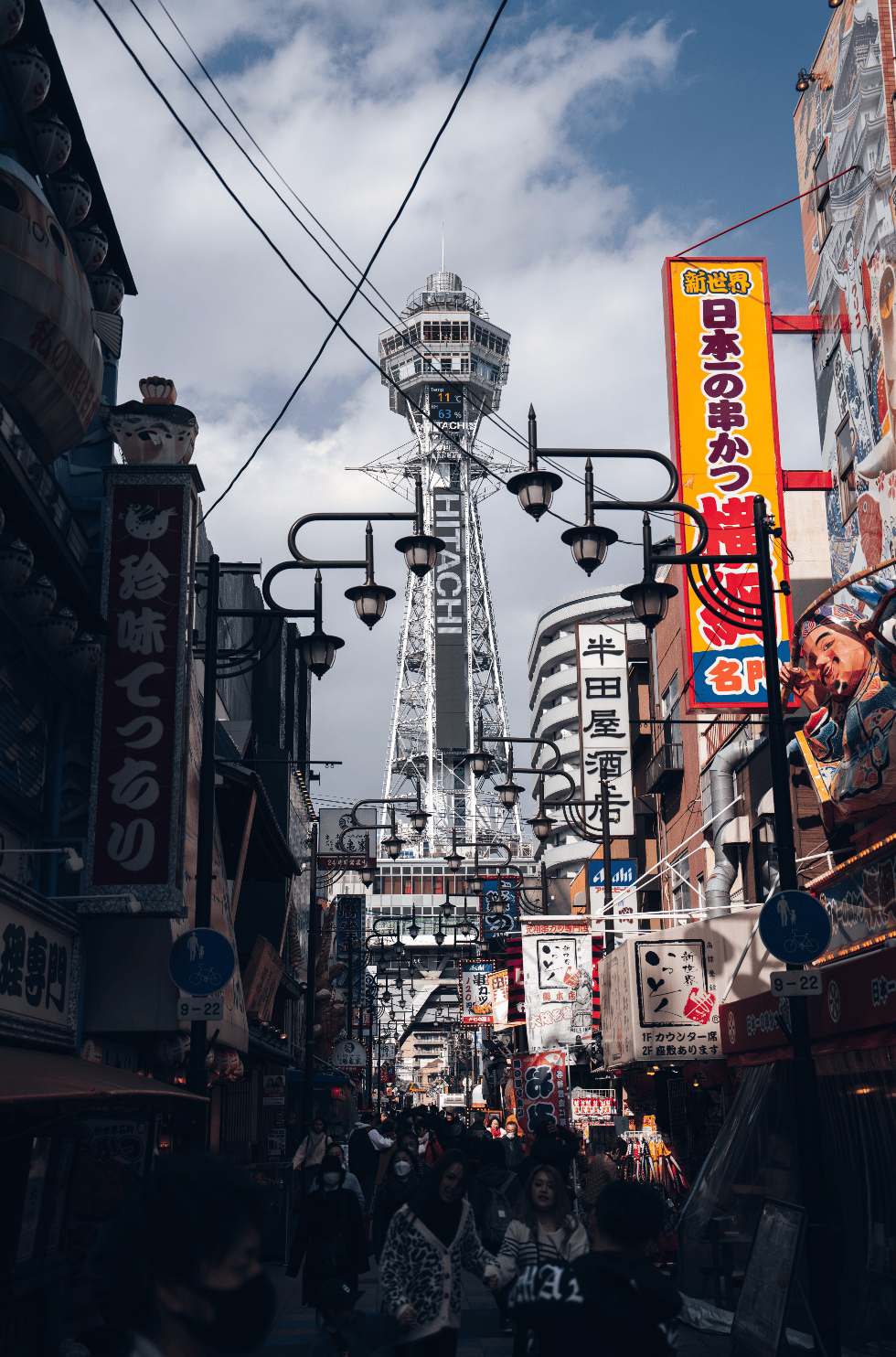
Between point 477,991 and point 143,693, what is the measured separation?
1978 inches

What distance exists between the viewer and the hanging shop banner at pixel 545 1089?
2734 cm

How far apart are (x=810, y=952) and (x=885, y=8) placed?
13.5 m

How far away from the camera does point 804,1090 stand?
11039 mm

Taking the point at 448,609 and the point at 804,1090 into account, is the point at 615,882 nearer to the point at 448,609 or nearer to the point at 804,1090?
the point at 804,1090

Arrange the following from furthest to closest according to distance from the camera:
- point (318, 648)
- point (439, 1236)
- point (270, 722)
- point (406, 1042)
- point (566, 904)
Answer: point (406, 1042)
point (566, 904)
point (270, 722)
point (318, 648)
point (439, 1236)

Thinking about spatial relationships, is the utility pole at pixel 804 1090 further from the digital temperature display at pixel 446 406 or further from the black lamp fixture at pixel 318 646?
the digital temperature display at pixel 446 406

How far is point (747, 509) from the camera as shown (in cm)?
2064

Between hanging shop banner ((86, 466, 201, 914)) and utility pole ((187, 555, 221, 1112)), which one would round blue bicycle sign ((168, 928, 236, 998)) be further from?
hanging shop banner ((86, 466, 201, 914))

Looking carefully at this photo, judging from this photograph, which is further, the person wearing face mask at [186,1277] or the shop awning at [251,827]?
the shop awning at [251,827]

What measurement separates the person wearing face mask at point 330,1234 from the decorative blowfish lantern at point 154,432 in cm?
932

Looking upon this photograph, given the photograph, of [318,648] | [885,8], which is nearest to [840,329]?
[885,8]

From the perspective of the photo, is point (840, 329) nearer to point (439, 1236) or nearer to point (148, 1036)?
point (148, 1036)

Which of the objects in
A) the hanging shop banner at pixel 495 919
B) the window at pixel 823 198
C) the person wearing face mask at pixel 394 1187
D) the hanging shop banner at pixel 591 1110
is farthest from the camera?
the hanging shop banner at pixel 495 919

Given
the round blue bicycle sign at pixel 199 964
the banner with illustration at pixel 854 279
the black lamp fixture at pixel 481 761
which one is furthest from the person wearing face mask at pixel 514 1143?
the round blue bicycle sign at pixel 199 964
